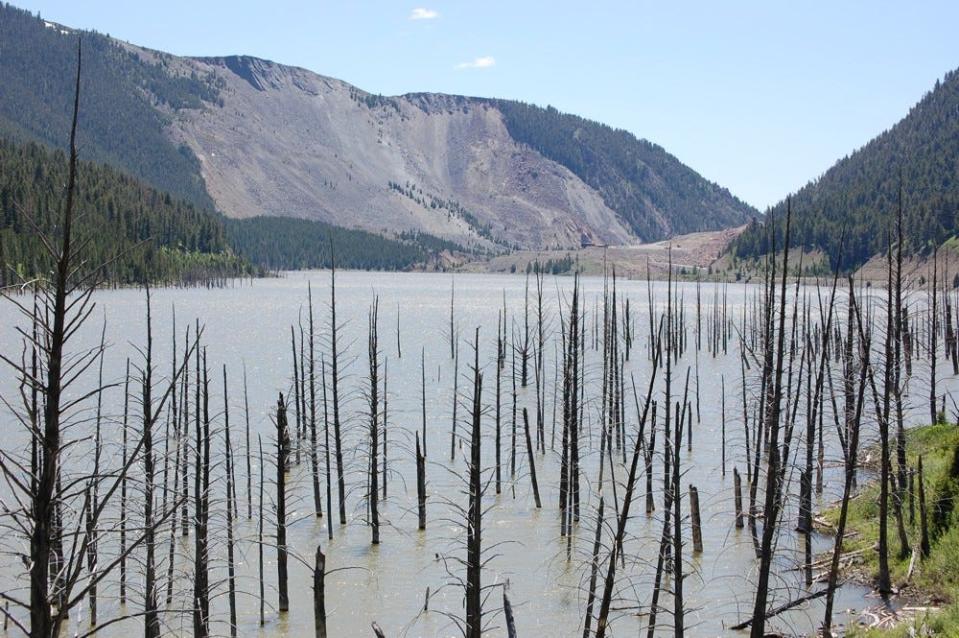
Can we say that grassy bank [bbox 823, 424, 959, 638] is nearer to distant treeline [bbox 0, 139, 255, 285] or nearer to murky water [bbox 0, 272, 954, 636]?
murky water [bbox 0, 272, 954, 636]

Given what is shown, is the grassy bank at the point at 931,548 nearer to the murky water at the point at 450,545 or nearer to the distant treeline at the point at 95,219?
the murky water at the point at 450,545

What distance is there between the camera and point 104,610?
24.5m

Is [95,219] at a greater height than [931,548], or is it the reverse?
[95,219]

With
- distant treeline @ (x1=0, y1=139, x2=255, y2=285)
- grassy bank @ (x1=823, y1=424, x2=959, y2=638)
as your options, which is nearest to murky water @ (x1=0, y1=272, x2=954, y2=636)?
grassy bank @ (x1=823, y1=424, x2=959, y2=638)

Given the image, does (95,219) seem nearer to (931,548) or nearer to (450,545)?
(450,545)

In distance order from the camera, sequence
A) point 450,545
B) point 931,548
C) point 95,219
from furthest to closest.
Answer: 1. point 95,219
2. point 450,545
3. point 931,548

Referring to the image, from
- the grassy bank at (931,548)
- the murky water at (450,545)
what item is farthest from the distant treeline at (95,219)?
the grassy bank at (931,548)

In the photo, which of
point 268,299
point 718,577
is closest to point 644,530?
point 718,577

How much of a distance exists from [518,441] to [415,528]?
52.4 ft

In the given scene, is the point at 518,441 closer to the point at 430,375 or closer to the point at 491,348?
the point at 430,375

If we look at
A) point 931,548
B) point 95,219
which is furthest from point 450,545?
point 95,219

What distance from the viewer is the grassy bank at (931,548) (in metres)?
18.6

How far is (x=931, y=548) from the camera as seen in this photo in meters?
24.0

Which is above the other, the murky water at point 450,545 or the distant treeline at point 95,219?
the distant treeline at point 95,219
